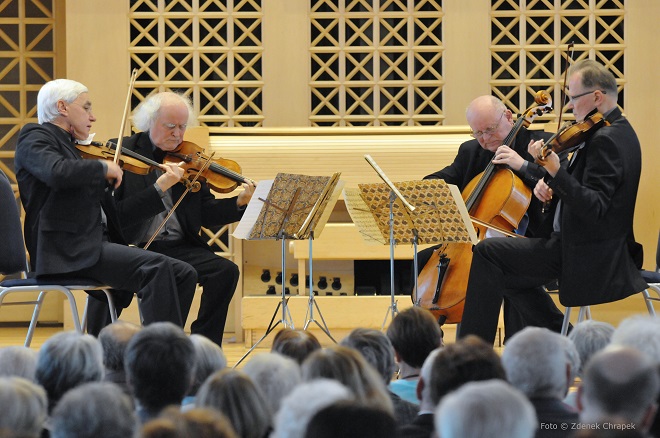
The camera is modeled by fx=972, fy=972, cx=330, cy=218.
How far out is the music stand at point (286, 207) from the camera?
5137 millimetres

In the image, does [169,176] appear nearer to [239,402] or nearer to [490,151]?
[490,151]

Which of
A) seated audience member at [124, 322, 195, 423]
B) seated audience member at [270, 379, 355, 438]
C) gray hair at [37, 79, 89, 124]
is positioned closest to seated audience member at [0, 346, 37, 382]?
seated audience member at [124, 322, 195, 423]

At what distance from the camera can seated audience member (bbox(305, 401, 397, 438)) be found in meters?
1.93

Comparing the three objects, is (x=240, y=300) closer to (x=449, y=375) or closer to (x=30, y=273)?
(x=30, y=273)

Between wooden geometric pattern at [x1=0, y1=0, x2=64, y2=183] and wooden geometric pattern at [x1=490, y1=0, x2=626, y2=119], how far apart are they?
3.67 metres

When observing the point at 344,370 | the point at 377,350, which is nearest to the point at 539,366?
the point at 344,370

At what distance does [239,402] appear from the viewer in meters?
2.42

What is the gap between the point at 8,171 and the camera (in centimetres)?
816

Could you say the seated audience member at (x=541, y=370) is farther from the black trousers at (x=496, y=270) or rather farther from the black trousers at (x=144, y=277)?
the black trousers at (x=144, y=277)

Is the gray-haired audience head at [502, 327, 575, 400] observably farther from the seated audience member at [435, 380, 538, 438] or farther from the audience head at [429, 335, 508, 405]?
the seated audience member at [435, 380, 538, 438]

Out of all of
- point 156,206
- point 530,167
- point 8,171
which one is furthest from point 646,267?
point 8,171

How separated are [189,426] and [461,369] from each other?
947 mm

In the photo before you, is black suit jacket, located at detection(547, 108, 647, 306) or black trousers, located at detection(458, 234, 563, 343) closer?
black suit jacket, located at detection(547, 108, 647, 306)

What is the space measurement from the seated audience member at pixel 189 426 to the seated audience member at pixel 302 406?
0.19 m
